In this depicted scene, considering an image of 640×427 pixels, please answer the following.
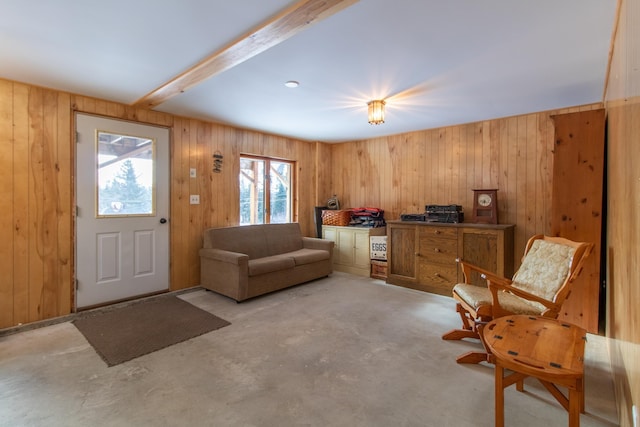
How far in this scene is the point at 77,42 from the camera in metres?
2.17

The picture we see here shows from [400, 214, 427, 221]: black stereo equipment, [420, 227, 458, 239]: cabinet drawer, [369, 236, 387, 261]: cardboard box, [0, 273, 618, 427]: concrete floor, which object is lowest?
[0, 273, 618, 427]: concrete floor

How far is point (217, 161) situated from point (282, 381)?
3.25 metres

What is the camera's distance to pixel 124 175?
11.7 feet

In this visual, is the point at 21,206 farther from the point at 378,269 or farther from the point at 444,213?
the point at 444,213

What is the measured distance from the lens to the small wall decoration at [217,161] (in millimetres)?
4367

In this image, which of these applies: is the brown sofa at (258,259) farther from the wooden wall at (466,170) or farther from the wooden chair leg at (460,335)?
the wooden chair leg at (460,335)

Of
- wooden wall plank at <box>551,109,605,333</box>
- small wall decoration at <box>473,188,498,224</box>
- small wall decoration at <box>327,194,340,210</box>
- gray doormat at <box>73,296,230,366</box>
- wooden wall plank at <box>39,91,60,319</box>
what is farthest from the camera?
small wall decoration at <box>327,194,340,210</box>

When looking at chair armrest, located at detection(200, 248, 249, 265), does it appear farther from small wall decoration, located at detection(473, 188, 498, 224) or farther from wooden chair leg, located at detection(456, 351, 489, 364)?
small wall decoration, located at detection(473, 188, 498, 224)

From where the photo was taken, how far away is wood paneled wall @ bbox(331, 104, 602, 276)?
3.72 metres

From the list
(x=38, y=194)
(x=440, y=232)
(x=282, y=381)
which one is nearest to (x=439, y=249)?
(x=440, y=232)

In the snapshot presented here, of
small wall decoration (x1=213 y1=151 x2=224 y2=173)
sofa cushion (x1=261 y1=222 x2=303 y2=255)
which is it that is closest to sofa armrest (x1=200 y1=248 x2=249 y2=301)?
sofa cushion (x1=261 y1=222 x2=303 y2=255)

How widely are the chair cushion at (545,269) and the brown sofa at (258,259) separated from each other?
258 cm

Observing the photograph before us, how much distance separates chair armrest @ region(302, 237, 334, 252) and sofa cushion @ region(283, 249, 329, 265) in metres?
0.09

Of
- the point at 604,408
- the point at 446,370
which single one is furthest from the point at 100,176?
the point at 604,408
